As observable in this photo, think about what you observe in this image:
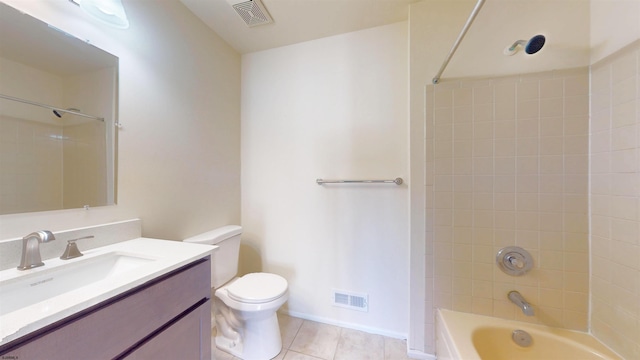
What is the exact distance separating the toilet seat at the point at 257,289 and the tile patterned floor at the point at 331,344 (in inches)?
17.7

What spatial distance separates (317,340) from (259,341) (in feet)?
1.39

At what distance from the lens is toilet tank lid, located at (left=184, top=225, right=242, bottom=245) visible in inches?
52.9

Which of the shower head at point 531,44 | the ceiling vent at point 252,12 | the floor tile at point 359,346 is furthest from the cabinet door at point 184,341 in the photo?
the shower head at point 531,44

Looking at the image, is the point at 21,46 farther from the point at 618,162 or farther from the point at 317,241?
the point at 618,162

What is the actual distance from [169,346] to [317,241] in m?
1.09

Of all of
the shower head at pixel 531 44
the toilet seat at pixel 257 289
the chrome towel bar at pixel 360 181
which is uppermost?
the shower head at pixel 531 44

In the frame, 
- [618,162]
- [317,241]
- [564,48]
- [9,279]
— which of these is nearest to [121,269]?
[9,279]

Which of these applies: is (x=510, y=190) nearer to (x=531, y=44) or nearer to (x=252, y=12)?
(x=531, y=44)

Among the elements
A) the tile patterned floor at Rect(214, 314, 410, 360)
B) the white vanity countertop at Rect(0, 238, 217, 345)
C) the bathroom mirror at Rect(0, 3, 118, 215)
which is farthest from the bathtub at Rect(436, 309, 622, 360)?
the bathroom mirror at Rect(0, 3, 118, 215)

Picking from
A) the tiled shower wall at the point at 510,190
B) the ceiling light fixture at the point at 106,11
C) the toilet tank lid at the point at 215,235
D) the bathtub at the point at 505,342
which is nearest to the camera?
the ceiling light fixture at the point at 106,11

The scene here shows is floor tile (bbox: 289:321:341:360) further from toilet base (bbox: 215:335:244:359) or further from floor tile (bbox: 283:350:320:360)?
toilet base (bbox: 215:335:244:359)

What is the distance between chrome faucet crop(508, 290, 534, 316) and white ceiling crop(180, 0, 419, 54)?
5.96 feet

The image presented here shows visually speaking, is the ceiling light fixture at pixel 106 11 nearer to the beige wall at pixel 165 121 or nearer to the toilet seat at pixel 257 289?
the beige wall at pixel 165 121

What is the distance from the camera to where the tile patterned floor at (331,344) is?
1377mm
